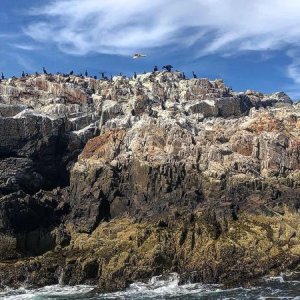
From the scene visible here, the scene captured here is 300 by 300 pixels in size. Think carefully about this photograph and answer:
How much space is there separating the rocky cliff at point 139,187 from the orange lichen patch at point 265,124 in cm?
35

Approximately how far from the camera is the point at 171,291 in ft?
270

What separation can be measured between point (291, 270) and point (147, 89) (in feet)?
274

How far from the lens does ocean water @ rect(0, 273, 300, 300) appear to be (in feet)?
253

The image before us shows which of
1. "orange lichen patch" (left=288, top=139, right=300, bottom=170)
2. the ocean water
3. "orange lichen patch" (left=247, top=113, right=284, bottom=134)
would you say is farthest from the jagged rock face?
the ocean water

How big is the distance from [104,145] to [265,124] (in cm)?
3645

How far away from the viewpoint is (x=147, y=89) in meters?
159

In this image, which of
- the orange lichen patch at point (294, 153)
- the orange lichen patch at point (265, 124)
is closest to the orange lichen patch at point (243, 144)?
the orange lichen patch at point (265, 124)

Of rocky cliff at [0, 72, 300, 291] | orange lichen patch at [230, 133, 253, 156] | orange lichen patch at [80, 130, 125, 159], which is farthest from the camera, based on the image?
orange lichen patch at [80, 130, 125, 159]

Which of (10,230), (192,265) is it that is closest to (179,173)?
(192,265)

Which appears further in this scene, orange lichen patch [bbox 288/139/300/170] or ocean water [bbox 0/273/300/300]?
orange lichen patch [bbox 288/139/300/170]

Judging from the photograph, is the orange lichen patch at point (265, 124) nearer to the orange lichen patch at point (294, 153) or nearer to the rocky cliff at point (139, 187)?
the rocky cliff at point (139, 187)

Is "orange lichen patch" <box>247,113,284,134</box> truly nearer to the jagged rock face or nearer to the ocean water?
the jagged rock face

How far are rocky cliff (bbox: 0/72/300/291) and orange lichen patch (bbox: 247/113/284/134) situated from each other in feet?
1.14

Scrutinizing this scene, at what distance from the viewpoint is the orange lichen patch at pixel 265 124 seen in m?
123
